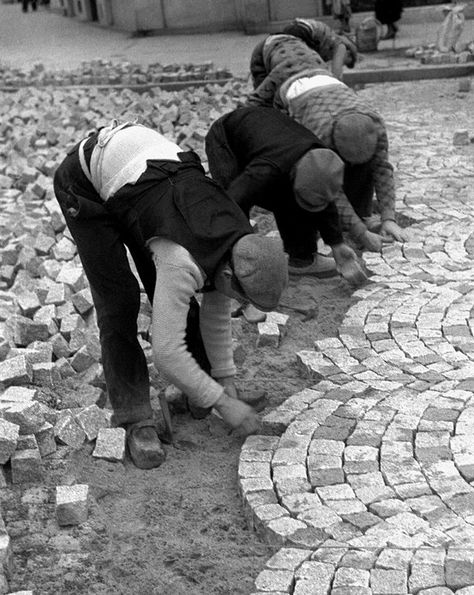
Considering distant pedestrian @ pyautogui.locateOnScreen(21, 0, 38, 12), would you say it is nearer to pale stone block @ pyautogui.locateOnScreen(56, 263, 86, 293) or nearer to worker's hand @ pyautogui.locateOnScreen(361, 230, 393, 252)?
pale stone block @ pyautogui.locateOnScreen(56, 263, 86, 293)

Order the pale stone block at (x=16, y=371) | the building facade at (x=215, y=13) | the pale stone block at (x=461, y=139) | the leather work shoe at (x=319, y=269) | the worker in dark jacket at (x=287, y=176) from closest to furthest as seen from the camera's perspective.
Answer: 1. the pale stone block at (x=16, y=371)
2. the worker in dark jacket at (x=287, y=176)
3. the leather work shoe at (x=319, y=269)
4. the pale stone block at (x=461, y=139)
5. the building facade at (x=215, y=13)

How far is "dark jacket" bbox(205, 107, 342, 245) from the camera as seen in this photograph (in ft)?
19.6

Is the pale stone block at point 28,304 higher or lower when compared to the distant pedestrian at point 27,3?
higher

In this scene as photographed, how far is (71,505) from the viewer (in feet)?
14.5

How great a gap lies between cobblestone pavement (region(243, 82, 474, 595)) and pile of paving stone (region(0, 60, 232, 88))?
25.0ft

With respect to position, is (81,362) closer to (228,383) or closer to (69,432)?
(69,432)

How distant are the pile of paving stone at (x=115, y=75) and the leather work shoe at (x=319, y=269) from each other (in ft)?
24.7

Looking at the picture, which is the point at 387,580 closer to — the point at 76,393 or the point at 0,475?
the point at 0,475

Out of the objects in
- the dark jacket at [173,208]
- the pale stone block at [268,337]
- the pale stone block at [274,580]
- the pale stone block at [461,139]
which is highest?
the dark jacket at [173,208]

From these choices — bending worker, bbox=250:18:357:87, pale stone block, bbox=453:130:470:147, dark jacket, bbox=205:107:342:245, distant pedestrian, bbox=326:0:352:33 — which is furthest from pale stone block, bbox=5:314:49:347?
distant pedestrian, bbox=326:0:352:33

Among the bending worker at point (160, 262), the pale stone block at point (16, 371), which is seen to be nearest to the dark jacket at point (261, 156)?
the bending worker at point (160, 262)

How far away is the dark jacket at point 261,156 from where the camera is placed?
5980 mm

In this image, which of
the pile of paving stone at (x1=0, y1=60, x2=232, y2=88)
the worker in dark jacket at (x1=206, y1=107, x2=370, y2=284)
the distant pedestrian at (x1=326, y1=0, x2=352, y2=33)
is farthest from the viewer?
the distant pedestrian at (x1=326, y1=0, x2=352, y2=33)

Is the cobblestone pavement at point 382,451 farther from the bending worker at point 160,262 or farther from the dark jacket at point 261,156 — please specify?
the dark jacket at point 261,156
